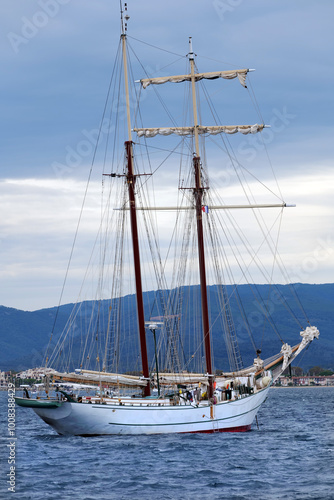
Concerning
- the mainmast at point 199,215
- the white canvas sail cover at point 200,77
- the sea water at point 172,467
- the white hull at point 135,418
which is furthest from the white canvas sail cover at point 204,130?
the sea water at point 172,467

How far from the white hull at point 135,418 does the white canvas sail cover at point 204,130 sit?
26842mm

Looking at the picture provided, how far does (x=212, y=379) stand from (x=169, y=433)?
23.9ft

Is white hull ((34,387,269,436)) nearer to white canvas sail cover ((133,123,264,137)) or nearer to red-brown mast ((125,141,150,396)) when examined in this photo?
red-brown mast ((125,141,150,396))

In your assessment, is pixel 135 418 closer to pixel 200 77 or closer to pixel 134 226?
pixel 134 226

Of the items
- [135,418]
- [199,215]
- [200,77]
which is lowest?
[135,418]

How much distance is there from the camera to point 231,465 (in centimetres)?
5822

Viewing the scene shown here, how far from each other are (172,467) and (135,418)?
14937 millimetres

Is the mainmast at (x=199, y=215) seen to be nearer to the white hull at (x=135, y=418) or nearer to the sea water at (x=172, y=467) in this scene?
the white hull at (x=135, y=418)

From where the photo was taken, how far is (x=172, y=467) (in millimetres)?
57188

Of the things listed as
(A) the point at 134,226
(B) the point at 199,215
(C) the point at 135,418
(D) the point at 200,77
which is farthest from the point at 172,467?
(D) the point at 200,77

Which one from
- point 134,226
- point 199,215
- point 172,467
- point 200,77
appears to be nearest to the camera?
point 172,467

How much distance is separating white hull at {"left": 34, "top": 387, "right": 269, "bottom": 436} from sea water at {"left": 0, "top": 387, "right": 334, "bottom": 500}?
2.68 ft

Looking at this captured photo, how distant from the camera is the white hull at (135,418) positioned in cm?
7106

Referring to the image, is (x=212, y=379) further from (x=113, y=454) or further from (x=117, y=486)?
(x=117, y=486)
